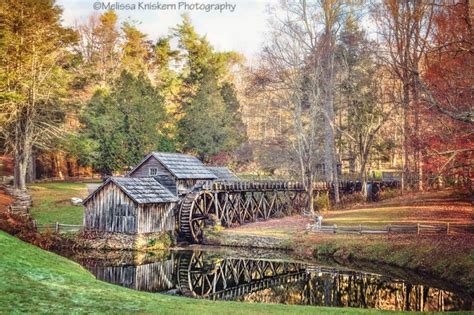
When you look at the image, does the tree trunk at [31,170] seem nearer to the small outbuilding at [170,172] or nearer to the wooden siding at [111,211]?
the small outbuilding at [170,172]

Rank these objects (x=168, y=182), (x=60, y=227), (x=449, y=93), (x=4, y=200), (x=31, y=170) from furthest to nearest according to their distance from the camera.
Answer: (x=31, y=170)
(x=4, y=200)
(x=168, y=182)
(x=60, y=227)
(x=449, y=93)

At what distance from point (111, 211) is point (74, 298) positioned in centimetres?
1851

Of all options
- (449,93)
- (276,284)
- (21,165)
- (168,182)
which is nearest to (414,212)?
(449,93)

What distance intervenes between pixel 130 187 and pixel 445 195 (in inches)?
919

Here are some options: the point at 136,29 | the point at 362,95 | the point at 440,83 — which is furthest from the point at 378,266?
the point at 136,29

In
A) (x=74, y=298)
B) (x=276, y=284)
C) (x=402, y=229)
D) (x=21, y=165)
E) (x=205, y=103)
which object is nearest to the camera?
(x=74, y=298)

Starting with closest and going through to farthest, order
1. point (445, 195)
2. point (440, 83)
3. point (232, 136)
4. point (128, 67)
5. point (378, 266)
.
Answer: point (378, 266), point (440, 83), point (445, 195), point (232, 136), point (128, 67)

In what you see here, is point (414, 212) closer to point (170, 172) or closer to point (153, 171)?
point (170, 172)

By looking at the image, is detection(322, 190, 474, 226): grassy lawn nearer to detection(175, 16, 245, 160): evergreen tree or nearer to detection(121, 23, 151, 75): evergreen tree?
detection(175, 16, 245, 160): evergreen tree

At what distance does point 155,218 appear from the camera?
32.8 meters

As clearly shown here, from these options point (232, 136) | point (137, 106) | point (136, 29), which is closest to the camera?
point (137, 106)

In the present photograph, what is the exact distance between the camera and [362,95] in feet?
152

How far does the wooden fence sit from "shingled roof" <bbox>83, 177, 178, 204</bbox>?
33.1ft

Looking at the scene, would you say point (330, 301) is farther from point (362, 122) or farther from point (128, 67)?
point (128, 67)
